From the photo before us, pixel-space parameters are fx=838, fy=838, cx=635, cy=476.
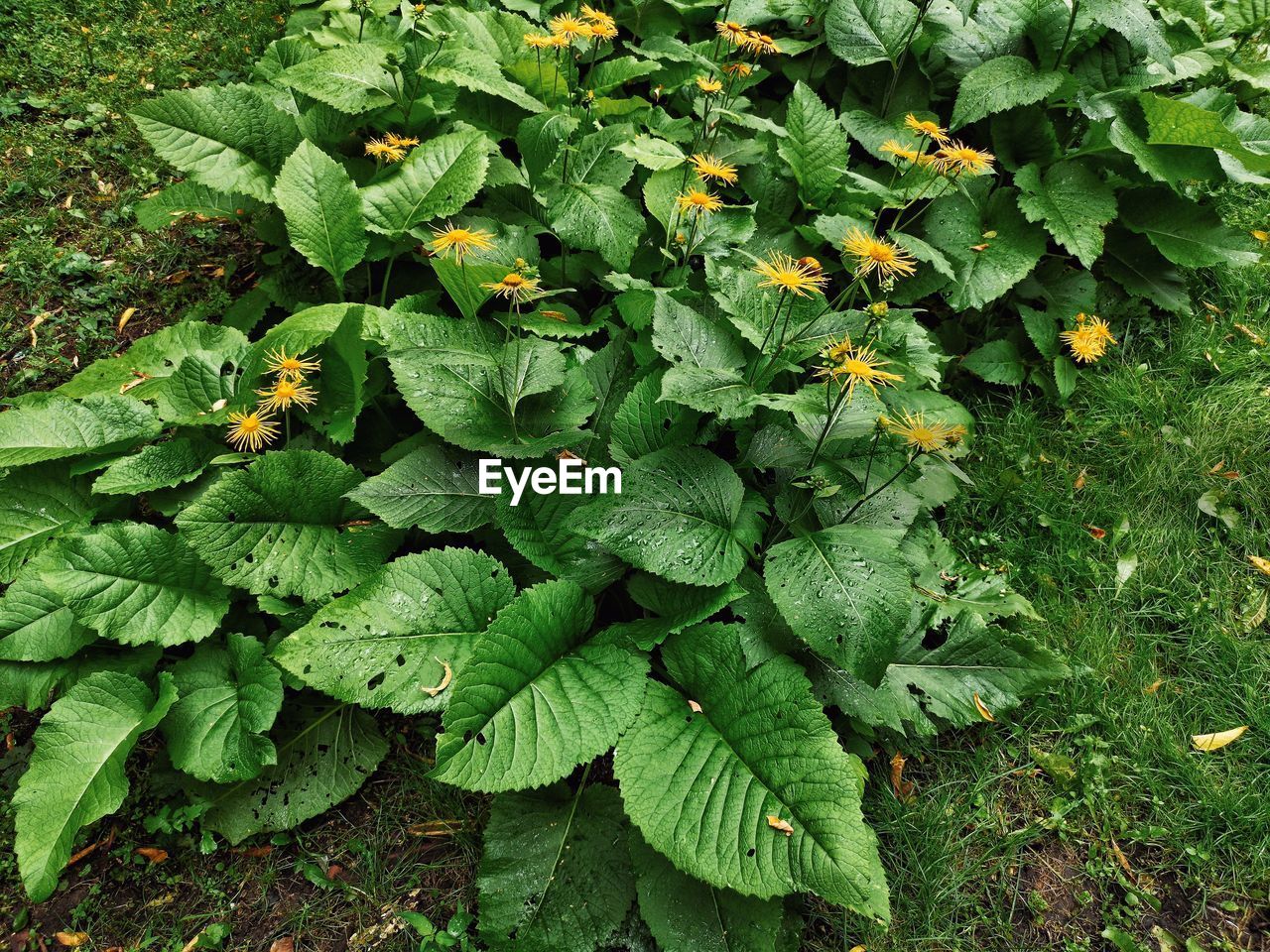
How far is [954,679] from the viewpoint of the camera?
2342 millimetres

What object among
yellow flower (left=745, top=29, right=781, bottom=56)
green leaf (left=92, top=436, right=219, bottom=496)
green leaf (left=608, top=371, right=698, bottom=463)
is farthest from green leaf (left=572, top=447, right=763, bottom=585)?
yellow flower (left=745, top=29, right=781, bottom=56)

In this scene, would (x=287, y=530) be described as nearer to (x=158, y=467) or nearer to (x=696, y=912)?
(x=158, y=467)

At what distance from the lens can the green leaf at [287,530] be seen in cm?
221

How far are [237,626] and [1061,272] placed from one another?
3303 millimetres

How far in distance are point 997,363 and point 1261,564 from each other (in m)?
1.12

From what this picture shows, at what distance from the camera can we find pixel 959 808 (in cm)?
237

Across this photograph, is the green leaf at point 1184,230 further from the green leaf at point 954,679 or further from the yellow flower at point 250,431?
the yellow flower at point 250,431

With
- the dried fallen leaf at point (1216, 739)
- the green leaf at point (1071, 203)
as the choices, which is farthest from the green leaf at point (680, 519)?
the green leaf at point (1071, 203)

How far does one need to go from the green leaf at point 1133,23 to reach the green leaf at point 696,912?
316cm

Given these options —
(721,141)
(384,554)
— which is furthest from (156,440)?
(721,141)

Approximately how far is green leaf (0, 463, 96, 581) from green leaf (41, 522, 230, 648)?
184 millimetres

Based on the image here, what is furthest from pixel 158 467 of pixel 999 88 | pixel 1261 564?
pixel 1261 564

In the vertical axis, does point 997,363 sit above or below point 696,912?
above

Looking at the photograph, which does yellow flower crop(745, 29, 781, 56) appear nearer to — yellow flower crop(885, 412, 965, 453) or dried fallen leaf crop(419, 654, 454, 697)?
yellow flower crop(885, 412, 965, 453)
